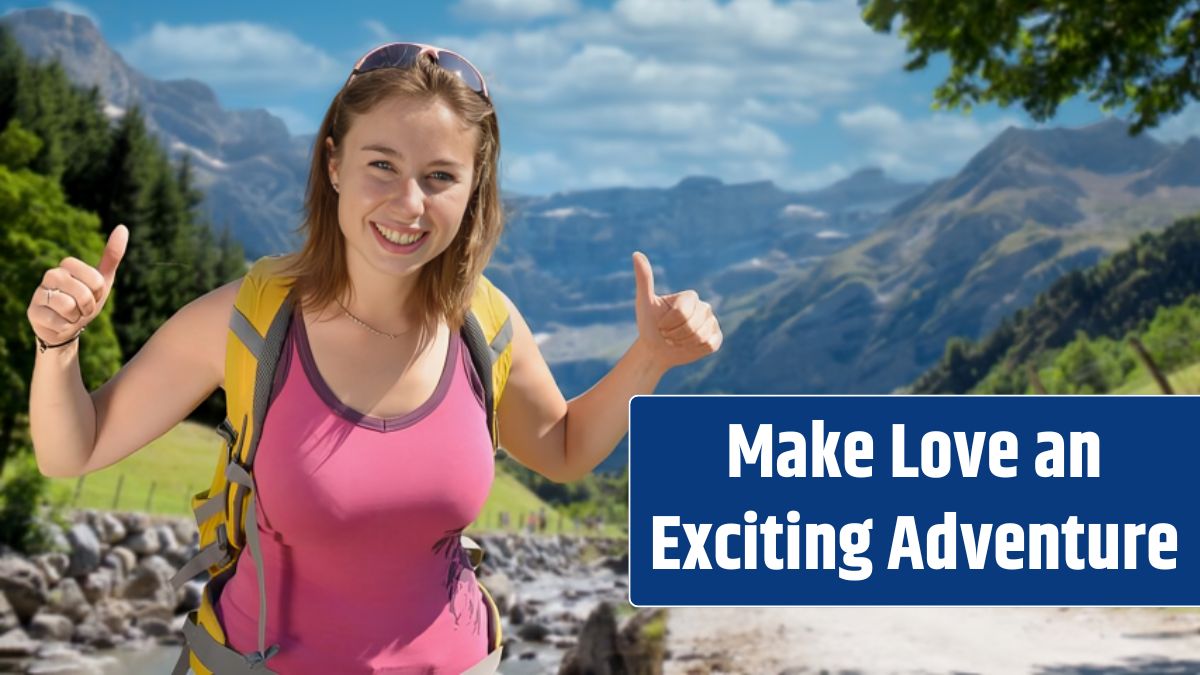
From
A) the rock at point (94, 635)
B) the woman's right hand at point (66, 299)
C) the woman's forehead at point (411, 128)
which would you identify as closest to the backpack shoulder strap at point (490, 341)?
the woman's forehead at point (411, 128)

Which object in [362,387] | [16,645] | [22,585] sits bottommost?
[16,645]

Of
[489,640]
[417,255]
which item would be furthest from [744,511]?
[417,255]

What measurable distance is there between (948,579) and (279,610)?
2.11 metres

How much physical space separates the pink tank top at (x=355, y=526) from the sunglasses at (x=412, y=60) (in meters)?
0.39

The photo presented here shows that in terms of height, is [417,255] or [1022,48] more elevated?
[1022,48]

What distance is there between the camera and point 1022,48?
549 inches

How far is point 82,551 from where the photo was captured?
28.2 metres

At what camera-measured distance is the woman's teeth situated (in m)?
2.05

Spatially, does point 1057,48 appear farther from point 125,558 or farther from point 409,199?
point 125,558

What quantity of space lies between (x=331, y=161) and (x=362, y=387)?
1.20ft

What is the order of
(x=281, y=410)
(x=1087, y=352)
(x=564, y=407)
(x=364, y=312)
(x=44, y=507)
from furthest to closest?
(x=1087, y=352) < (x=44, y=507) < (x=564, y=407) < (x=364, y=312) < (x=281, y=410)

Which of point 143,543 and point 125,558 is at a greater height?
point 143,543

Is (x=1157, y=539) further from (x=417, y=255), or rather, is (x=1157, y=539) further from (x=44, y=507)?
(x=44, y=507)

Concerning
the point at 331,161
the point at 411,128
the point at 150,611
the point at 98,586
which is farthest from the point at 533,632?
the point at 411,128
